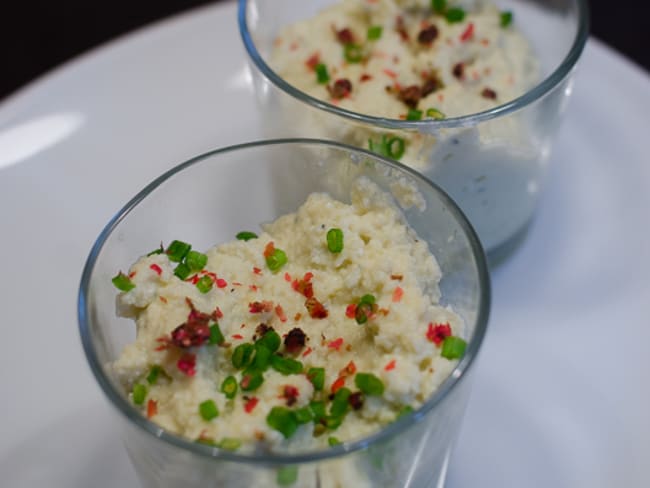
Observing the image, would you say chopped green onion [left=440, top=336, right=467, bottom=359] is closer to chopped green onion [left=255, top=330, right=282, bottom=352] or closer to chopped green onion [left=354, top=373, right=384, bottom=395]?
chopped green onion [left=354, top=373, right=384, bottom=395]

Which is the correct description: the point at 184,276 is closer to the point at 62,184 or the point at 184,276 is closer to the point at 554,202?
the point at 62,184

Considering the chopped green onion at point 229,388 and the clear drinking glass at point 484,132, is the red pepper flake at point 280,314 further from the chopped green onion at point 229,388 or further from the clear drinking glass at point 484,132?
the clear drinking glass at point 484,132

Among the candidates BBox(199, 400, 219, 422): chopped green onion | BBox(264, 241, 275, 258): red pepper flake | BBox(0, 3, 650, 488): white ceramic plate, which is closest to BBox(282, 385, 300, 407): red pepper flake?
BBox(199, 400, 219, 422): chopped green onion

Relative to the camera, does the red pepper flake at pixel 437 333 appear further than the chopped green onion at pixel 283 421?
Yes

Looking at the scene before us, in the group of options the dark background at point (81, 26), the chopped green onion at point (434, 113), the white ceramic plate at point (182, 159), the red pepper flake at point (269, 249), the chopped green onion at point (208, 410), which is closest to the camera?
the chopped green onion at point (208, 410)

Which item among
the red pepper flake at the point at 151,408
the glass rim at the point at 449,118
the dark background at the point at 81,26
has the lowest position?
the dark background at the point at 81,26

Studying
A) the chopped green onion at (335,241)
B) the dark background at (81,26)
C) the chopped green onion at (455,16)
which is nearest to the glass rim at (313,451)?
the chopped green onion at (335,241)

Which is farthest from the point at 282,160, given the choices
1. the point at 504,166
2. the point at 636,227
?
the point at 636,227

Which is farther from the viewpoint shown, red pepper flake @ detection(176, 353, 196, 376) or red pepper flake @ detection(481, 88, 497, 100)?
red pepper flake @ detection(481, 88, 497, 100)
